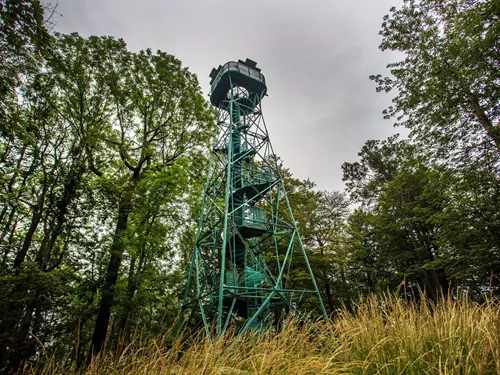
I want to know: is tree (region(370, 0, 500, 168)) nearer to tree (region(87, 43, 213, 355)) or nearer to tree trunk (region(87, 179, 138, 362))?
tree (region(87, 43, 213, 355))

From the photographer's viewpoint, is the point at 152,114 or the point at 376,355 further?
the point at 152,114

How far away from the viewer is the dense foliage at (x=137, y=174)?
8.40m

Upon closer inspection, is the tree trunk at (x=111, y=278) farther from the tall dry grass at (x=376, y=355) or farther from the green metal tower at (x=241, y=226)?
the tall dry grass at (x=376, y=355)

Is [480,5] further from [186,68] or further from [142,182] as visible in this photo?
[142,182]

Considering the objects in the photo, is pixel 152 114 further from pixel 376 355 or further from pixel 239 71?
pixel 376 355

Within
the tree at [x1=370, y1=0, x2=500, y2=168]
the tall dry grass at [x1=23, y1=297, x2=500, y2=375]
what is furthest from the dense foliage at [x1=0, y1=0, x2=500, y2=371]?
the tall dry grass at [x1=23, y1=297, x2=500, y2=375]

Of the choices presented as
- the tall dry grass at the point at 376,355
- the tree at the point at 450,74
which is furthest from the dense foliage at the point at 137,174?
the tall dry grass at the point at 376,355

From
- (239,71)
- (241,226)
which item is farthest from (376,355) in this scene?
(239,71)

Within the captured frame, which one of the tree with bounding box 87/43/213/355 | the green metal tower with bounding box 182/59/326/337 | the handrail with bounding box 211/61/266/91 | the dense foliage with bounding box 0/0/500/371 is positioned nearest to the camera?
the dense foliage with bounding box 0/0/500/371

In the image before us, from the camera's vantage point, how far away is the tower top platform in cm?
1471

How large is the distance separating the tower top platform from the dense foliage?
1.05 m

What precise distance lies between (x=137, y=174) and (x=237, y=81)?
291 inches

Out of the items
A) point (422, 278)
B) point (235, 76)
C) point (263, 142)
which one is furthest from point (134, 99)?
point (422, 278)

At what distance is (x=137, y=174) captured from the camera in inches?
527
